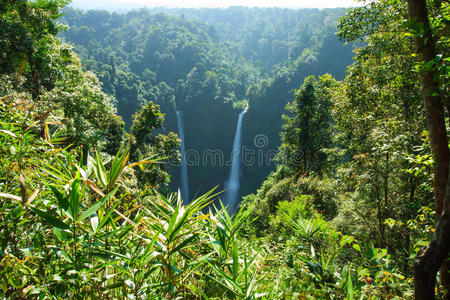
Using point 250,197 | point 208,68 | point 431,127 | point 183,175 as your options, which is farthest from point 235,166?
point 431,127

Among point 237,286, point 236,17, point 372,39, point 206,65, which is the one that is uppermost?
point 236,17

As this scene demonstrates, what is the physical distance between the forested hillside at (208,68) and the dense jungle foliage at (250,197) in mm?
21170

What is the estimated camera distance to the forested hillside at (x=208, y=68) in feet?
104

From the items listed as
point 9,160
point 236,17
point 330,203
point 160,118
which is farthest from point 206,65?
point 236,17

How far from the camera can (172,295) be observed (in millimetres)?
973

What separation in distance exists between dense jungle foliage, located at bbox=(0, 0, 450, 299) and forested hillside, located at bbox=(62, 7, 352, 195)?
833 inches

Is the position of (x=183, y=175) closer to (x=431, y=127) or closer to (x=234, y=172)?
(x=234, y=172)

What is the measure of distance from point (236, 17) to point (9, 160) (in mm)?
124933

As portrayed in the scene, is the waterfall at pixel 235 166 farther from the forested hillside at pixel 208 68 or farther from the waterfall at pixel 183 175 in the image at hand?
the waterfall at pixel 183 175

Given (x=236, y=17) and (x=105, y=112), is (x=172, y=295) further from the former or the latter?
(x=236, y=17)

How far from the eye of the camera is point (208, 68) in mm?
51031

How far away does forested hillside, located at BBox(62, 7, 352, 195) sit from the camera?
3184cm

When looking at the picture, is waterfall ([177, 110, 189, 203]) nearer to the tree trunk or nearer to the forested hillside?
the forested hillside

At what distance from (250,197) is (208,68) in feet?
146
